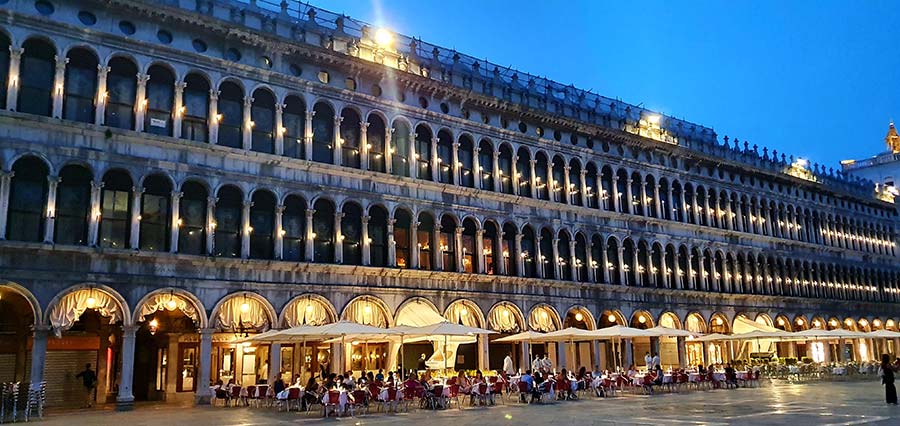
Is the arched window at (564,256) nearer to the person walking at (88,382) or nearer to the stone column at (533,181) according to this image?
the stone column at (533,181)

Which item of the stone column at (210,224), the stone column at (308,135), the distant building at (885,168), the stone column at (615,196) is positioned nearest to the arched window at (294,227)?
→ the stone column at (308,135)

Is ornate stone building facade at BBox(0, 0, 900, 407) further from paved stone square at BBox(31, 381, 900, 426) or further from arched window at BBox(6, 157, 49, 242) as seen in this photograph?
paved stone square at BBox(31, 381, 900, 426)

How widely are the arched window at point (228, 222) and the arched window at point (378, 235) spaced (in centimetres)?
553

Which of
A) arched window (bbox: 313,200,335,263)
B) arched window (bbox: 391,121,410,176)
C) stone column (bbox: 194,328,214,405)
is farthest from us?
arched window (bbox: 391,121,410,176)

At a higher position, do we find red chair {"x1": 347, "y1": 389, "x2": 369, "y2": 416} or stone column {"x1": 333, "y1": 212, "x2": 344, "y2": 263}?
stone column {"x1": 333, "y1": 212, "x2": 344, "y2": 263}

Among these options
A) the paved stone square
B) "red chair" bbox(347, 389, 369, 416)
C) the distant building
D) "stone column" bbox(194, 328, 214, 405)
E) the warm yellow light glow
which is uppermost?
the distant building

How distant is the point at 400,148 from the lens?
3300cm

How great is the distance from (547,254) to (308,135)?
44.9 ft

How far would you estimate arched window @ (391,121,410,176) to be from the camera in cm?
3272

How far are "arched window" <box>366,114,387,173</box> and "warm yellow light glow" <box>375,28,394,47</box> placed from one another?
3288 millimetres

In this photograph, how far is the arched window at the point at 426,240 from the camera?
32.9m

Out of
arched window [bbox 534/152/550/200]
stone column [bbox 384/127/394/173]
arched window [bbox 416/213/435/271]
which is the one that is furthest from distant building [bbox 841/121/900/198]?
stone column [bbox 384/127/394/173]

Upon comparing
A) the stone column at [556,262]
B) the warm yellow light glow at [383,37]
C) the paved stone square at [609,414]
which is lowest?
the paved stone square at [609,414]

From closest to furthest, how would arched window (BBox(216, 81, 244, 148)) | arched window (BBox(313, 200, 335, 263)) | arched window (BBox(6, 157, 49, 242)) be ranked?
1. arched window (BBox(6, 157, 49, 242))
2. arched window (BBox(216, 81, 244, 148))
3. arched window (BBox(313, 200, 335, 263))
